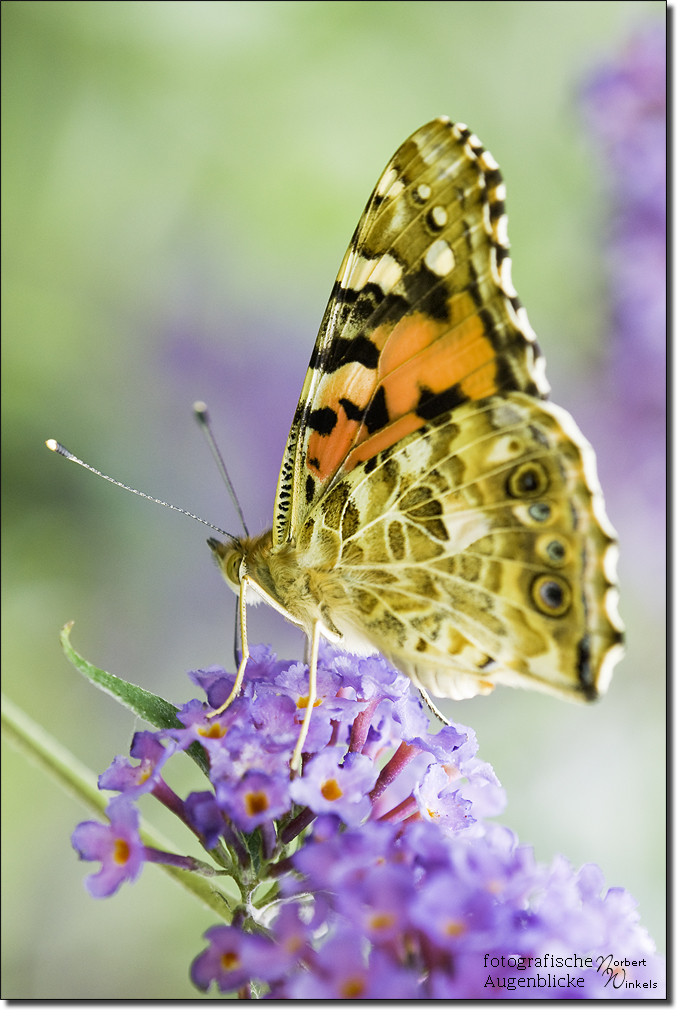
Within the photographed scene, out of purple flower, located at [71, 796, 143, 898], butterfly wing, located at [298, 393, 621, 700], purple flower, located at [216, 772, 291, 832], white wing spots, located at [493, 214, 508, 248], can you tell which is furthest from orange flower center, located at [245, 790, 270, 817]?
white wing spots, located at [493, 214, 508, 248]

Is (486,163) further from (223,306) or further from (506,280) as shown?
(223,306)

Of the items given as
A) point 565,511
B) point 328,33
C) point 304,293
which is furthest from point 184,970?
point 328,33

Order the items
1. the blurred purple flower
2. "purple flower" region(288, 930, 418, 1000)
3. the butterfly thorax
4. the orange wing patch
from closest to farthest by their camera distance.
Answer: "purple flower" region(288, 930, 418, 1000) < the orange wing patch < the butterfly thorax < the blurred purple flower

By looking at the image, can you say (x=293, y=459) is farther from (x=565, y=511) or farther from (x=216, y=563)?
(x=565, y=511)

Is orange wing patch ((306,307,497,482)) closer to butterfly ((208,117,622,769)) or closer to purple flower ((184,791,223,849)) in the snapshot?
butterfly ((208,117,622,769))

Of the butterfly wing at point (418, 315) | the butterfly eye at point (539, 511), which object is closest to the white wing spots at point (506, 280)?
the butterfly wing at point (418, 315)

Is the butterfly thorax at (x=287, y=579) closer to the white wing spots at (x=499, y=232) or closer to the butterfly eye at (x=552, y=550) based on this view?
the butterfly eye at (x=552, y=550)
